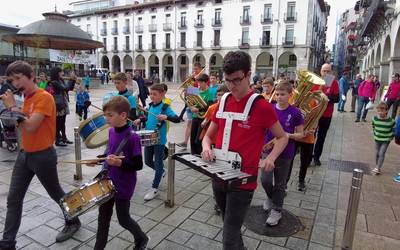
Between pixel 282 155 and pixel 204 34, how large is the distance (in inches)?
1783

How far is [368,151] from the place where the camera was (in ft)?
24.7

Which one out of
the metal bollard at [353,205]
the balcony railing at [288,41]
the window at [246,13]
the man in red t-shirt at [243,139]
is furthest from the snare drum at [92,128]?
the window at [246,13]

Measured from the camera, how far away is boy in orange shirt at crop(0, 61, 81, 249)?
2.83 metres

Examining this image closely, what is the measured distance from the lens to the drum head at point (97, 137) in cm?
405

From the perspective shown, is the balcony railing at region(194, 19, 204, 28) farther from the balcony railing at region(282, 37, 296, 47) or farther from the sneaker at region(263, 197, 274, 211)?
the sneaker at region(263, 197, 274, 211)

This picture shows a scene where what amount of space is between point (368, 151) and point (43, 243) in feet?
24.7

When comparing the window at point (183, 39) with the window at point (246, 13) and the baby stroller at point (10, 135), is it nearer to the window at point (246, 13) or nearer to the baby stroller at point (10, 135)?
the window at point (246, 13)

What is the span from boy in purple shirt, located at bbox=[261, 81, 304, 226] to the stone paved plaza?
42cm

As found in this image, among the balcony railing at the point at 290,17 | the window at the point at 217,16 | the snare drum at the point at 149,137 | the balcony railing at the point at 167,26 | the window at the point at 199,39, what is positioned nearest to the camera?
the snare drum at the point at 149,137

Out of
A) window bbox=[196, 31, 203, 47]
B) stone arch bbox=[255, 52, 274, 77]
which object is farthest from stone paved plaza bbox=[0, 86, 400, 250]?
window bbox=[196, 31, 203, 47]

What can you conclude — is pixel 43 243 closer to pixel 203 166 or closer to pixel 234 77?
pixel 203 166

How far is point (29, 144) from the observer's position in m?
2.90

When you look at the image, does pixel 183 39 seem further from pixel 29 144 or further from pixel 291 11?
pixel 29 144

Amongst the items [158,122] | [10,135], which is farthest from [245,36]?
[158,122]
